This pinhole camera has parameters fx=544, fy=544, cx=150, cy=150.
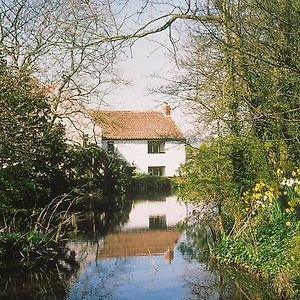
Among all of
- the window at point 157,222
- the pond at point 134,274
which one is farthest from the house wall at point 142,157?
the pond at point 134,274

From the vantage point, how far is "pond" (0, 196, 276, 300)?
418 inches

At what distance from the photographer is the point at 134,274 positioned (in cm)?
1225

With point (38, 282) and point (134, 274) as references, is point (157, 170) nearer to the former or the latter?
point (134, 274)

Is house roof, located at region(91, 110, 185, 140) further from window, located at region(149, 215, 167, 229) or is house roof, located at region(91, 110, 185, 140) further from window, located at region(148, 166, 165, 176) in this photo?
window, located at region(149, 215, 167, 229)

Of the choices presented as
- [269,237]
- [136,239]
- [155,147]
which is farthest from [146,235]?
[155,147]

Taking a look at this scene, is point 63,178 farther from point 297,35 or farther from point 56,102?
point 297,35

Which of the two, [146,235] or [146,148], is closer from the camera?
[146,235]

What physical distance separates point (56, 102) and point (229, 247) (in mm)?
11557

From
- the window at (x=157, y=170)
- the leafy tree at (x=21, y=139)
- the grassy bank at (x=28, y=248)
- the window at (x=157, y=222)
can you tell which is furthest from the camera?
the window at (x=157, y=170)

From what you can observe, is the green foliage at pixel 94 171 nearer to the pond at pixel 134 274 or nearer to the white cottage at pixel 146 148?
the pond at pixel 134 274

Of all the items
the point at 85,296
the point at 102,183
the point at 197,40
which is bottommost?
the point at 85,296

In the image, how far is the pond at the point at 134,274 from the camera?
1061cm

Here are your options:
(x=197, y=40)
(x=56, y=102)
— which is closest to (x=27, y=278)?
(x=197, y=40)

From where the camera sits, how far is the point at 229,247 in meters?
12.6
